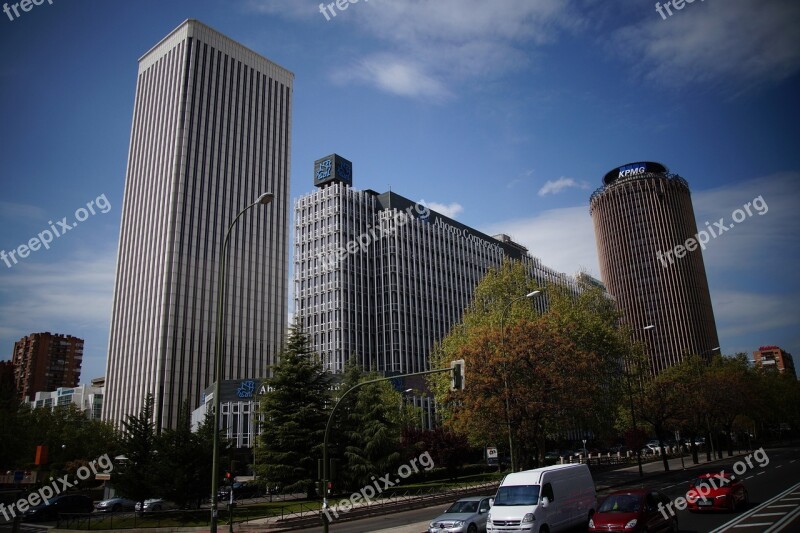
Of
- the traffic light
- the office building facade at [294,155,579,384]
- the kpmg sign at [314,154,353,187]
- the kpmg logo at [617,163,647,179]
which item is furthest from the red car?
the kpmg logo at [617,163,647,179]

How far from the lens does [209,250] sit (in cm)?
12150

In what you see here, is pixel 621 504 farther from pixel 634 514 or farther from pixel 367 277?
pixel 367 277

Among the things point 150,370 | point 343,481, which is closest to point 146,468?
point 343,481

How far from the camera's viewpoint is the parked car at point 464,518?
2202 cm

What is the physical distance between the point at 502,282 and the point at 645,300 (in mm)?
133674

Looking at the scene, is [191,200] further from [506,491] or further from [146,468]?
[506,491]

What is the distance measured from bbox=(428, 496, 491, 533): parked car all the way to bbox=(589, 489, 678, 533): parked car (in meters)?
5.05

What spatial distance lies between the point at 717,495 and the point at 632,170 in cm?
16935

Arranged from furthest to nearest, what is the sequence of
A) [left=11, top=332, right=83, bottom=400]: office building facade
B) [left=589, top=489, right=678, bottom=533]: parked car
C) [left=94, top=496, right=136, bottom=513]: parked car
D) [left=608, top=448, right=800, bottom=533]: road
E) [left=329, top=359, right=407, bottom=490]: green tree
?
[left=11, top=332, right=83, bottom=400]: office building facade < [left=329, top=359, right=407, bottom=490]: green tree < [left=94, top=496, right=136, bottom=513]: parked car < [left=608, top=448, right=800, bottom=533]: road < [left=589, top=489, right=678, bottom=533]: parked car

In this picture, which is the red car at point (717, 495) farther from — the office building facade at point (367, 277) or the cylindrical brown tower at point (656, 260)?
the cylindrical brown tower at point (656, 260)

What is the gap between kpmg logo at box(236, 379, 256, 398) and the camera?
72875mm

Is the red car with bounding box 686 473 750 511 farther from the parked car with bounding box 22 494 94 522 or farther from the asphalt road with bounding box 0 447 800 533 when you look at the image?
the parked car with bounding box 22 494 94 522

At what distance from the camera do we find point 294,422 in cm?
4219

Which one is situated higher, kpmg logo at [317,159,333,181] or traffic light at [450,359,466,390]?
kpmg logo at [317,159,333,181]
